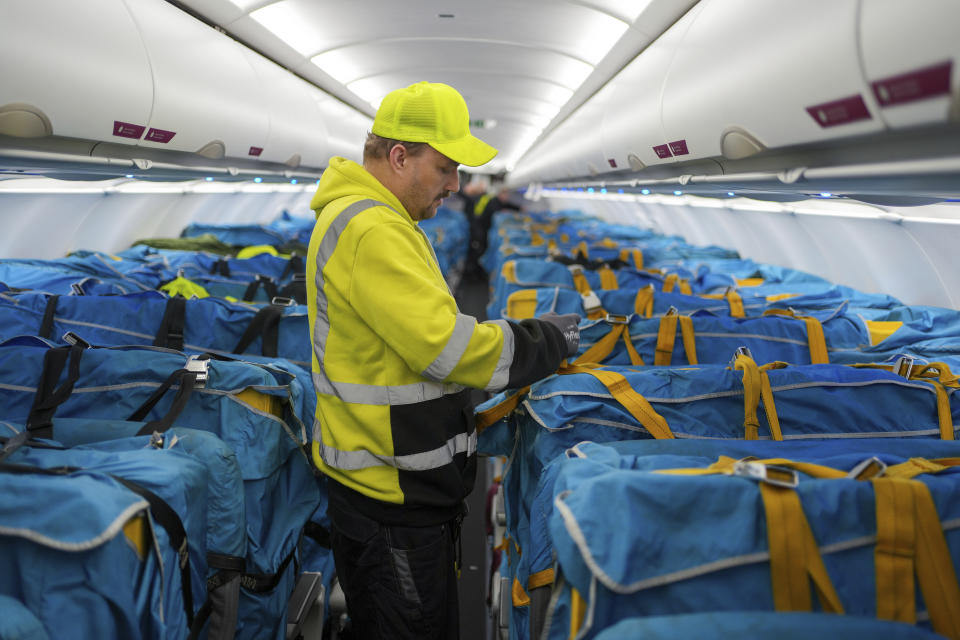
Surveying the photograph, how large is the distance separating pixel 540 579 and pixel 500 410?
76cm

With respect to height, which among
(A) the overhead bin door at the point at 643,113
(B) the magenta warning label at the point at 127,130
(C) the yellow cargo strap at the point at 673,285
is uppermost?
(A) the overhead bin door at the point at 643,113

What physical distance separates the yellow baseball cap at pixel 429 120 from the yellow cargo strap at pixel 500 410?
932 millimetres

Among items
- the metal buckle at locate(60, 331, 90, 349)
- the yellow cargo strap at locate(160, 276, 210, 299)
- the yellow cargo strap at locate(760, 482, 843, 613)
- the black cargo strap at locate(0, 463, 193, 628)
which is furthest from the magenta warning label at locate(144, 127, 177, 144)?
the yellow cargo strap at locate(760, 482, 843, 613)

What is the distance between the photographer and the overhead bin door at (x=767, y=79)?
1493 mm

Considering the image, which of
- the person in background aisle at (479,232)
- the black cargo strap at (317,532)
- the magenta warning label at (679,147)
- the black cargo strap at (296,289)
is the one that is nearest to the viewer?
the black cargo strap at (317,532)

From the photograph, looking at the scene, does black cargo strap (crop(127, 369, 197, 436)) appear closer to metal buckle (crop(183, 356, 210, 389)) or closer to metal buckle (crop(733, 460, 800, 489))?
metal buckle (crop(183, 356, 210, 389))

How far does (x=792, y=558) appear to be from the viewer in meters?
1.27

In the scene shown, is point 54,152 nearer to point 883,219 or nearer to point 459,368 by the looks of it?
point 459,368

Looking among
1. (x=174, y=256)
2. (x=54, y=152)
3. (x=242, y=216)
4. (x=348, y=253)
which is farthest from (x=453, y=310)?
(x=242, y=216)

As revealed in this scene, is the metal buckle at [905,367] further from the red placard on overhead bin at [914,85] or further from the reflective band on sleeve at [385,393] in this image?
the reflective band on sleeve at [385,393]

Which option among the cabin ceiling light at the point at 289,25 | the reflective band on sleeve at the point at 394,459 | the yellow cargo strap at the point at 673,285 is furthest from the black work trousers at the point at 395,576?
the cabin ceiling light at the point at 289,25

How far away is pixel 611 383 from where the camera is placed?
7.09 feet

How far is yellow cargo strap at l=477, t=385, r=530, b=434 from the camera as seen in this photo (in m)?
2.29

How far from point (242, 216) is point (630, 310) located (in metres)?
8.48
